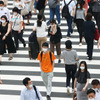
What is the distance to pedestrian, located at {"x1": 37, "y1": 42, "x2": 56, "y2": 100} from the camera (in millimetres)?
12375

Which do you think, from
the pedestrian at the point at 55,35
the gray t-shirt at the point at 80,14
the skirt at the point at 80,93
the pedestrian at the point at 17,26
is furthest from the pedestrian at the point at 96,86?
the pedestrian at the point at 17,26

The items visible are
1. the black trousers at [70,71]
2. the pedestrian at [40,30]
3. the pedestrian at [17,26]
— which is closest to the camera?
the black trousers at [70,71]

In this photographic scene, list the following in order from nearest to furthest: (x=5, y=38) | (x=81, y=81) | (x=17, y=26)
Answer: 1. (x=81, y=81)
2. (x=5, y=38)
3. (x=17, y=26)

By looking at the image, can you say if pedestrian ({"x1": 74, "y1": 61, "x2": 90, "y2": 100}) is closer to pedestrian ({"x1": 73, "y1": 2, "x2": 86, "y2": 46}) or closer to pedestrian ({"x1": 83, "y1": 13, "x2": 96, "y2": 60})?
pedestrian ({"x1": 83, "y1": 13, "x2": 96, "y2": 60})

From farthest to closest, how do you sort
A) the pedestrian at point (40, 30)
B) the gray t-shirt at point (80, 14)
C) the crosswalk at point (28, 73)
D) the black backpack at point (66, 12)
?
the black backpack at point (66, 12), the gray t-shirt at point (80, 14), the pedestrian at point (40, 30), the crosswalk at point (28, 73)

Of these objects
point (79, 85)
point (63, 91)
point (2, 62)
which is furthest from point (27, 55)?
point (79, 85)

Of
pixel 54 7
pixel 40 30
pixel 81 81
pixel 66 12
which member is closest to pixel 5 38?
pixel 40 30

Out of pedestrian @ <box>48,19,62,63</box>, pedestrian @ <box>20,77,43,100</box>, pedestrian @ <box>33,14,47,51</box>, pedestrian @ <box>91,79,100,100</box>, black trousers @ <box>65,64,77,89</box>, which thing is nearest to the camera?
pedestrian @ <box>20,77,43,100</box>

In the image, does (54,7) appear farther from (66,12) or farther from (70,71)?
(70,71)

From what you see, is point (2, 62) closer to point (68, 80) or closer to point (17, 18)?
point (17, 18)

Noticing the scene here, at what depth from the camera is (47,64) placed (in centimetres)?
1242

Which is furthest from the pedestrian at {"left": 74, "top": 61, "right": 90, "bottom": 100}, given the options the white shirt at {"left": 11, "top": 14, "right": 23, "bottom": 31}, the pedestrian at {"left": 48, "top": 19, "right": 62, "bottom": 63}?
the white shirt at {"left": 11, "top": 14, "right": 23, "bottom": 31}

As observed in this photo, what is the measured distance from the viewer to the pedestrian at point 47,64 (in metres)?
12.4

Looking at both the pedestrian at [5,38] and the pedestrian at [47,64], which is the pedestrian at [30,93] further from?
the pedestrian at [5,38]
